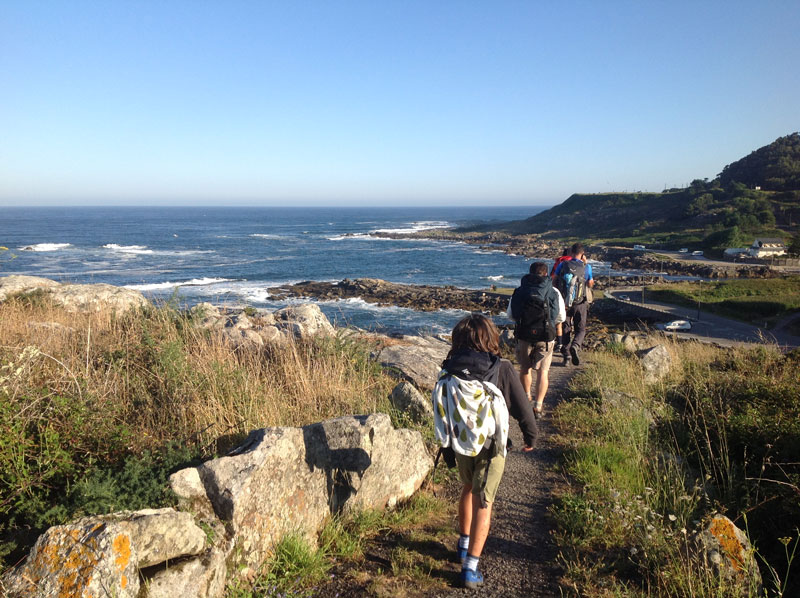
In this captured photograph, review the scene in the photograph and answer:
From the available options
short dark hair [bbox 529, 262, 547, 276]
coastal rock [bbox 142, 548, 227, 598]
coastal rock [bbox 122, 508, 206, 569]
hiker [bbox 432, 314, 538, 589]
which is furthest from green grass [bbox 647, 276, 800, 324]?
coastal rock [bbox 122, 508, 206, 569]

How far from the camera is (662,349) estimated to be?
1036 cm

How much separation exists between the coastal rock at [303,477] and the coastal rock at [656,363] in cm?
666

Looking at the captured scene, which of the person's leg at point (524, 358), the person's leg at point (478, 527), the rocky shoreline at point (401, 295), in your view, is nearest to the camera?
the person's leg at point (478, 527)

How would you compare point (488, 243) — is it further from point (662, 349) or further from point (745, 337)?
point (662, 349)

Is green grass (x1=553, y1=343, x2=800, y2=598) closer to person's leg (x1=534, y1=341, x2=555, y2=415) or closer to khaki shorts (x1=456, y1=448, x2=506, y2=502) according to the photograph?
person's leg (x1=534, y1=341, x2=555, y2=415)

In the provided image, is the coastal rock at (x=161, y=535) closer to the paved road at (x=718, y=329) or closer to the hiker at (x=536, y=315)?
the hiker at (x=536, y=315)

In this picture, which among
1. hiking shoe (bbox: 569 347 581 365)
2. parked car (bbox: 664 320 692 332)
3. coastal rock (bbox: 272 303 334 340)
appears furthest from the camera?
parked car (bbox: 664 320 692 332)

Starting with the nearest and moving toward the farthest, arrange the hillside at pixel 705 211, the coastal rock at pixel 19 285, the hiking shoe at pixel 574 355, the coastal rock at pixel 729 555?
the coastal rock at pixel 729 555 < the hiking shoe at pixel 574 355 < the coastal rock at pixel 19 285 < the hillside at pixel 705 211

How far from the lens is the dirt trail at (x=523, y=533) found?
11.0ft

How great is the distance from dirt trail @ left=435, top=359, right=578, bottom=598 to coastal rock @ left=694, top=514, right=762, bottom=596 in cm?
100

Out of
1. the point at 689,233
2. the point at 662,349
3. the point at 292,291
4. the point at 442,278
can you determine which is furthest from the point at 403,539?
the point at 689,233

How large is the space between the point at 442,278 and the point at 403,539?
150 feet

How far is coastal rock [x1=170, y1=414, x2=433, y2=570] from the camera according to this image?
3.18 meters

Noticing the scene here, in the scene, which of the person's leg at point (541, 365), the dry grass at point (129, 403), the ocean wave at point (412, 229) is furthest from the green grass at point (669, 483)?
the ocean wave at point (412, 229)
